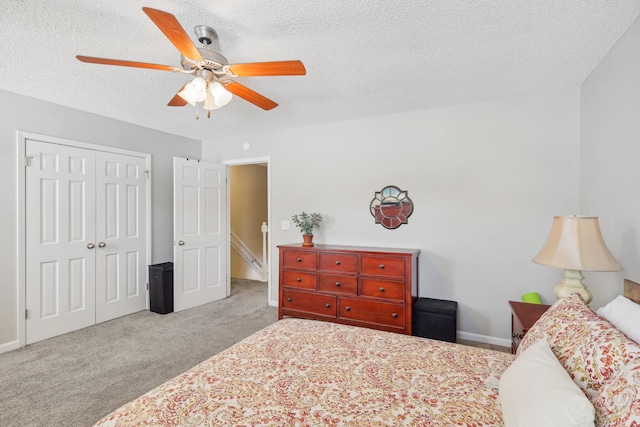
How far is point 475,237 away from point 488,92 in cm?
141

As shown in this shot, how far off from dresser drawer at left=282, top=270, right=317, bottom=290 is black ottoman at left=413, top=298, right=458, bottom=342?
1.11 meters

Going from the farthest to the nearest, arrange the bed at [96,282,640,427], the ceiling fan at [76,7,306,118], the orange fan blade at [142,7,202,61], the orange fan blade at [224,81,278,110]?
the orange fan blade at [224,81,278,110]
the ceiling fan at [76,7,306,118]
the orange fan blade at [142,7,202,61]
the bed at [96,282,640,427]

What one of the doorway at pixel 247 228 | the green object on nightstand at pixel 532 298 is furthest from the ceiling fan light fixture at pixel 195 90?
the doorway at pixel 247 228

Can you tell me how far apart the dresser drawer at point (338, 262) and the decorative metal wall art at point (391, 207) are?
0.64m

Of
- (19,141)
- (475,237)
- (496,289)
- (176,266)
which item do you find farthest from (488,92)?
(19,141)

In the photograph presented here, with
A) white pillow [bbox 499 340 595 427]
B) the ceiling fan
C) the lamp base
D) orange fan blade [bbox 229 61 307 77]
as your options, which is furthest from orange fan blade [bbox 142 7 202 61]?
the lamp base

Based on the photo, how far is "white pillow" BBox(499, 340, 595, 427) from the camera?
31.4 inches

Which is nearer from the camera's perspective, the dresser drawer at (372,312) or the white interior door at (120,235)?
the dresser drawer at (372,312)

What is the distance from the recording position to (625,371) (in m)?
0.86

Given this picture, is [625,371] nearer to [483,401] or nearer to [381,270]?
[483,401]

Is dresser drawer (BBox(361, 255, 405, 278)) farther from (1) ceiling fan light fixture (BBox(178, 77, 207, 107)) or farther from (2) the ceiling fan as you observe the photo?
(1) ceiling fan light fixture (BBox(178, 77, 207, 107))

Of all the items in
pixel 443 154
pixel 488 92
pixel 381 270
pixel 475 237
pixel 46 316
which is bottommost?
pixel 46 316

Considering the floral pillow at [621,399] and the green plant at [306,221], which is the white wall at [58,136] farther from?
the floral pillow at [621,399]

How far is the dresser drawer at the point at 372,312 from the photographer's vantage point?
117 inches
